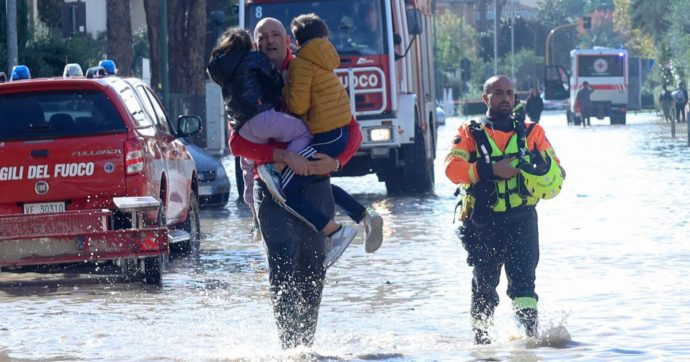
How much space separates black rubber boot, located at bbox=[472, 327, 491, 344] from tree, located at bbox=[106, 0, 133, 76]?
24665mm

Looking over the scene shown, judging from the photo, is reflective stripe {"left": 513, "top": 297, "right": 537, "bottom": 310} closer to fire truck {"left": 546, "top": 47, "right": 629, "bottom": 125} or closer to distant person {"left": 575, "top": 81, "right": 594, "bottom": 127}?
distant person {"left": 575, "top": 81, "right": 594, "bottom": 127}

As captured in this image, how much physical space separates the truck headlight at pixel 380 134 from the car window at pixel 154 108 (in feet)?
23.3

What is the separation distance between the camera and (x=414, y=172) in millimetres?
23828

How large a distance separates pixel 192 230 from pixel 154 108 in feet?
4.63

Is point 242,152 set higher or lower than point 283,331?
higher

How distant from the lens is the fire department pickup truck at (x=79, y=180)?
40.2 feet

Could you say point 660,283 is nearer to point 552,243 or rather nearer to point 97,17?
point 552,243

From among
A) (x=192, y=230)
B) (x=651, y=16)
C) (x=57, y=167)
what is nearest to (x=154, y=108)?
(x=192, y=230)

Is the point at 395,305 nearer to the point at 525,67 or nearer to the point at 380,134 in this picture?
the point at 380,134

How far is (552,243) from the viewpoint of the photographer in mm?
15969

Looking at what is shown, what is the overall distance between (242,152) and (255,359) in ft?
3.55

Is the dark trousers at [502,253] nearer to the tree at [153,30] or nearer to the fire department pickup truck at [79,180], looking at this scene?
the fire department pickup truck at [79,180]

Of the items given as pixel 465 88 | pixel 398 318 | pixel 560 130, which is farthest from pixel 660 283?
pixel 465 88

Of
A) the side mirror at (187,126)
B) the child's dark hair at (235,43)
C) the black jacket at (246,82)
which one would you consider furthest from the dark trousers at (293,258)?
the side mirror at (187,126)
